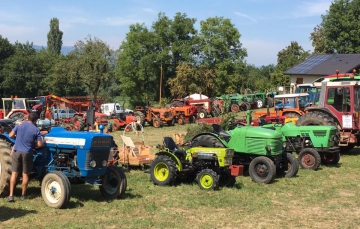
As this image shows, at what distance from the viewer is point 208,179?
837 cm

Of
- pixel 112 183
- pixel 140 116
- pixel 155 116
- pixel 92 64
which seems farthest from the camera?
pixel 92 64

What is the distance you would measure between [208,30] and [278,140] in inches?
1347

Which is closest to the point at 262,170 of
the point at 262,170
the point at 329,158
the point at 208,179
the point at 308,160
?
the point at 262,170

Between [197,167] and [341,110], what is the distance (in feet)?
21.2

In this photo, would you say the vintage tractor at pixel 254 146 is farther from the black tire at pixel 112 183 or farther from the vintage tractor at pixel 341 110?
the vintage tractor at pixel 341 110

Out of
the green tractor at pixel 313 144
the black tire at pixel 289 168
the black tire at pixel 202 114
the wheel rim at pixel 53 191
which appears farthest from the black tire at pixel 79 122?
the wheel rim at pixel 53 191

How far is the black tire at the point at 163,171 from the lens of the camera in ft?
28.4

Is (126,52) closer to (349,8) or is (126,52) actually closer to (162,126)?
(162,126)

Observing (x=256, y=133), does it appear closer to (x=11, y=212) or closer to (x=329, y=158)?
(x=329, y=158)

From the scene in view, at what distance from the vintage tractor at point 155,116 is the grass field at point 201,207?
13.7 metres

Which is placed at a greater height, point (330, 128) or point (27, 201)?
point (330, 128)

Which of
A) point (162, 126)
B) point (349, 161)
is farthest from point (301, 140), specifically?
point (162, 126)

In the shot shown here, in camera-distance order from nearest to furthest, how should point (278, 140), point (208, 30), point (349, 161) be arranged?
point (278, 140), point (349, 161), point (208, 30)

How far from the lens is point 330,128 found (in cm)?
1137
